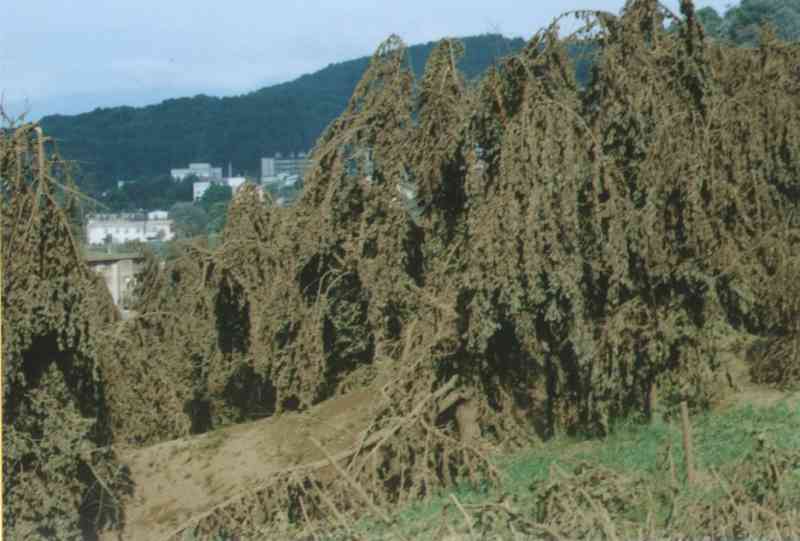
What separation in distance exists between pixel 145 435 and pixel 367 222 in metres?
3.78

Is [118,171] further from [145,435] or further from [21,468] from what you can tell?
[21,468]

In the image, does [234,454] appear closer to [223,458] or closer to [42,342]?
[223,458]

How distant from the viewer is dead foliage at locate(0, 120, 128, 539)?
9.94 m

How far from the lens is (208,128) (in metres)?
48.6

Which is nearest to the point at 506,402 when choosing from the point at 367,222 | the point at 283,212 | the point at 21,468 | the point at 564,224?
the point at 564,224

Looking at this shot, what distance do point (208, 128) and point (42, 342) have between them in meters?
39.1

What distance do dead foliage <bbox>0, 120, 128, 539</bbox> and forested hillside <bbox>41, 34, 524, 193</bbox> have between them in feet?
63.9

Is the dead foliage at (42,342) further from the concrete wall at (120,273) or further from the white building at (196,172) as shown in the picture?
the white building at (196,172)

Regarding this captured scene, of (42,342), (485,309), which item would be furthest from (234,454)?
(485,309)

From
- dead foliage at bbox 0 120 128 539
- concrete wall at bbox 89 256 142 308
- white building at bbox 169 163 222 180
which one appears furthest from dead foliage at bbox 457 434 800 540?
white building at bbox 169 163 222 180

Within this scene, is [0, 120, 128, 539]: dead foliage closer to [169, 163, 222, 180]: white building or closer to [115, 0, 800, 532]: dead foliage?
[115, 0, 800, 532]: dead foliage

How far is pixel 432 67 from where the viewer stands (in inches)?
550

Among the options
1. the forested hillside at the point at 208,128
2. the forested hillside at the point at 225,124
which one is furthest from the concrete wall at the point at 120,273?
the forested hillside at the point at 208,128

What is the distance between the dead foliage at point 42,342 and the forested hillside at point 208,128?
19.5 meters
